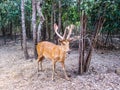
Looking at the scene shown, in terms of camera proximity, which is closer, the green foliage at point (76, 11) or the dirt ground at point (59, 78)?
Result: the dirt ground at point (59, 78)

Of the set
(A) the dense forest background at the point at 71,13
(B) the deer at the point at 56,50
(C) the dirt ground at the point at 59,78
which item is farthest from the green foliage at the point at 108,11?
(B) the deer at the point at 56,50

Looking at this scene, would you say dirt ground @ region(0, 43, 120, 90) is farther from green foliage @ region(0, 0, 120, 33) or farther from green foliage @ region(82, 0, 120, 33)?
green foliage @ region(82, 0, 120, 33)

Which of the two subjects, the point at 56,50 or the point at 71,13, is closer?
the point at 56,50

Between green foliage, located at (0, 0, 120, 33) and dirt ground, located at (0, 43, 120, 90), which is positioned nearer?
dirt ground, located at (0, 43, 120, 90)

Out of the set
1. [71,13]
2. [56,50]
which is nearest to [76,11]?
[71,13]

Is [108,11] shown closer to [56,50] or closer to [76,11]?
[76,11]

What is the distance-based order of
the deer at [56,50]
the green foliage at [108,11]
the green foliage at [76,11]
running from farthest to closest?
the green foliage at [76,11] < the green foliage at [108,11] < the deer at [56,50]

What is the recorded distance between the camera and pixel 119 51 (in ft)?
34.4

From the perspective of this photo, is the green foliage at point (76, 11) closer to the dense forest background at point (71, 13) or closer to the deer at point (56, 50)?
the dense forest background at point (71, 13)

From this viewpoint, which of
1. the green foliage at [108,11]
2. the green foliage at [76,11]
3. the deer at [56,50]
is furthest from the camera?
the green foliage at [76,11]

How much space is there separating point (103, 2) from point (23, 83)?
5.13 metres

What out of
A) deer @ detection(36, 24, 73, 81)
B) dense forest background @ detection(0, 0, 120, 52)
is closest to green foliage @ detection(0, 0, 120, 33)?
dense forest background @ detection(0, 0, 120, 52)

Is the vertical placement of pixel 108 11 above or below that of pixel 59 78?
above

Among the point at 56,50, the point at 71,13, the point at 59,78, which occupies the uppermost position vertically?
the point at 71,13
